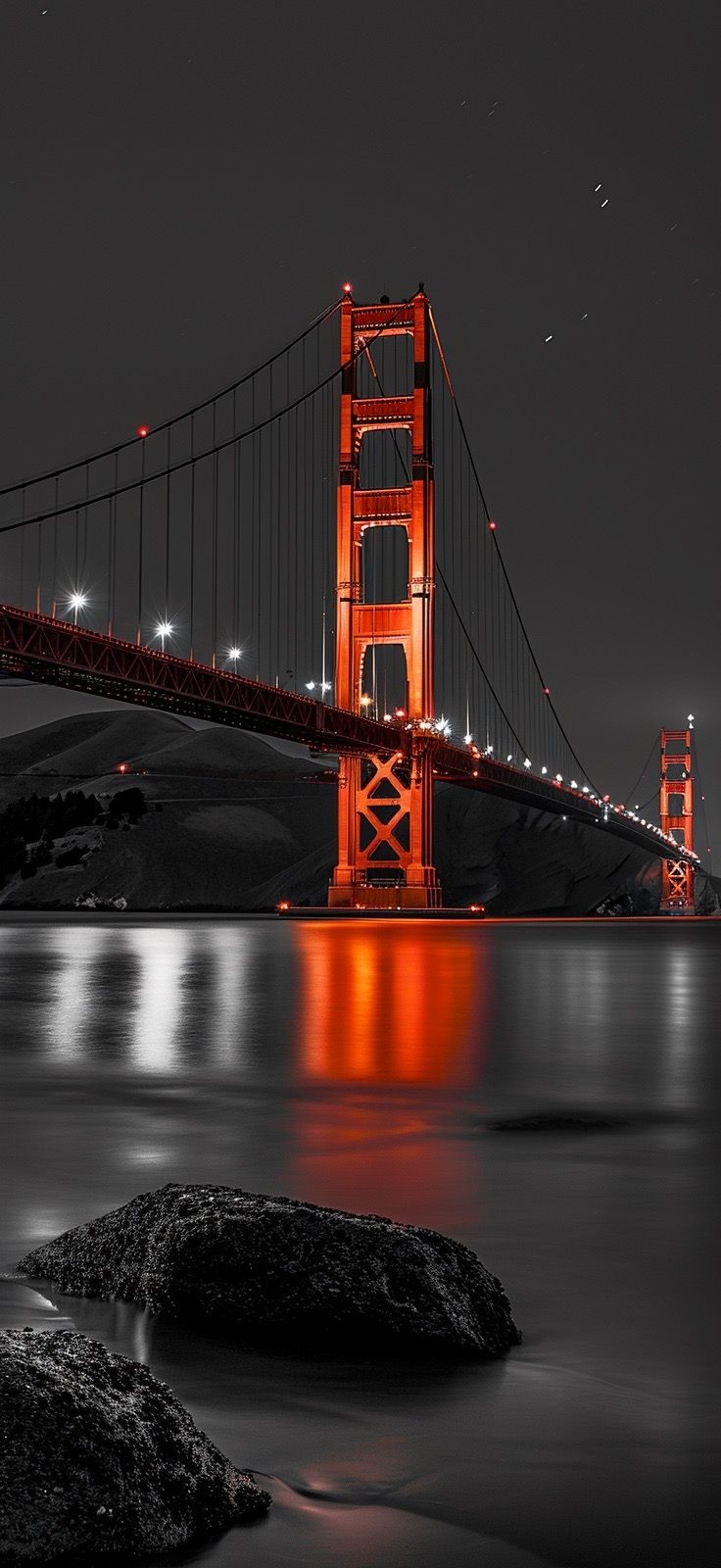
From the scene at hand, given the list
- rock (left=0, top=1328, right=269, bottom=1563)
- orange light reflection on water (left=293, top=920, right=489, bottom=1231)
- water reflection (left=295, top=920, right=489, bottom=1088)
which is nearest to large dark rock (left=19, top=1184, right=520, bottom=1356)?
rock (left=0, top=1328, right=269, bottom=1563)

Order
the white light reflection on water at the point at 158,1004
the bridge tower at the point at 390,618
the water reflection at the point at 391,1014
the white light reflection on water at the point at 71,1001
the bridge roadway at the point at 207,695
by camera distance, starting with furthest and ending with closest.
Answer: the bridge tower at the point at 390,618, the bridge roadway at the point at 207,695, the white light reflection on water at the point at 71,1001, the white light reflection on water at the point at 158,1004, the water reflection at the point at 391,1014

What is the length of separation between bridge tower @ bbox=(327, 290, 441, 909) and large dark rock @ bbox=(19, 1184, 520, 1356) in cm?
6716

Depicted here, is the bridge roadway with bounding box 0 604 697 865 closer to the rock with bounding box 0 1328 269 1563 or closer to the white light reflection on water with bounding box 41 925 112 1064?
the white light reflection on water with bounding box 41 925 112 1064

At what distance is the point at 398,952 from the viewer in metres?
44.2

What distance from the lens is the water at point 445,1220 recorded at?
3971 mm

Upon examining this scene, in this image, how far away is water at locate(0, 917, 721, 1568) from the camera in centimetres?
397

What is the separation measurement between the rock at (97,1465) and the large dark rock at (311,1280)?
1.36 metres

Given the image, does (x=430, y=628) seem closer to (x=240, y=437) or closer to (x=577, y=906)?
(x=240, y=437)

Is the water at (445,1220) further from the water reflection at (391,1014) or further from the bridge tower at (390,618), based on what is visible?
the bridge tower at (390,618)

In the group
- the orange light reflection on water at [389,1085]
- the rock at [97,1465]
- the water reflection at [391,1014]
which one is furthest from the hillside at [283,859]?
the rock at [97,1465]

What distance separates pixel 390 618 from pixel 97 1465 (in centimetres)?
7147

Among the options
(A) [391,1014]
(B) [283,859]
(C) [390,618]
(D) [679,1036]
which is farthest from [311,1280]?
(B) [283,859]

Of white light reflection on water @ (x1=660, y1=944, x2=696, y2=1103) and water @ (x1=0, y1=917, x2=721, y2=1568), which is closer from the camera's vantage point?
water @ (x1=0, y1=917, x2=721, y2=1568)

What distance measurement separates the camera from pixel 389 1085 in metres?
14.3
